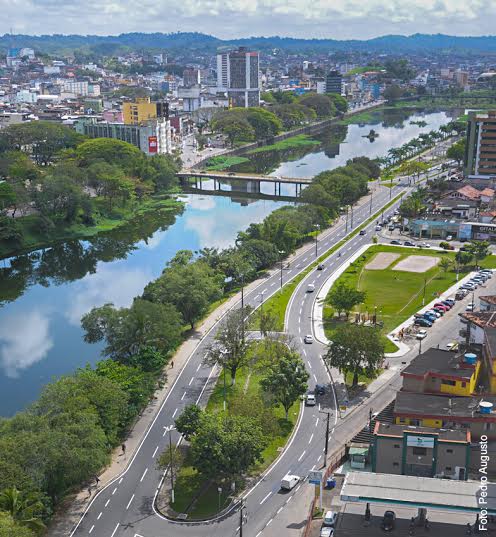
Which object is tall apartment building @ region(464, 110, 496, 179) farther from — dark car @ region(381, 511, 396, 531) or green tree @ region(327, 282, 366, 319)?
dark car @ region(381, 511, 396, 531)

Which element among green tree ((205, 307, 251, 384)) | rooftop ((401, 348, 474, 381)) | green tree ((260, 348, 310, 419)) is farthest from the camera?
green tree ((205, 307, 251, 384))

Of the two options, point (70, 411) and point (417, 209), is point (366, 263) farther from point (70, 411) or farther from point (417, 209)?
point (70, 411)

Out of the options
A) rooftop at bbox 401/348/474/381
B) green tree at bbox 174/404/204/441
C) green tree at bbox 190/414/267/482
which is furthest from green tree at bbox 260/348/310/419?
green tree at bbox 190/414/267/482

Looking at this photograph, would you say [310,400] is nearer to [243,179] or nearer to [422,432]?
[422,432]

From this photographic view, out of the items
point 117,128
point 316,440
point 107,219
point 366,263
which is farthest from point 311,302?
point 117,128

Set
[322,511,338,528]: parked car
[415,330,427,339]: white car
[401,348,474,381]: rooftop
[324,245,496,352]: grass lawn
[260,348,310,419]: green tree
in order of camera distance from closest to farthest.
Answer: [322,511,338,528]: parked car, [401,348,474,381]: rooftop, [260,348,310,419]: green tree, [415,330,427,339]: white car, [324,245,496,352]: grass lawn

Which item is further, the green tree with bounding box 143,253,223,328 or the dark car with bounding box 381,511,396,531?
the green tree with bounding box 143,253,223,328

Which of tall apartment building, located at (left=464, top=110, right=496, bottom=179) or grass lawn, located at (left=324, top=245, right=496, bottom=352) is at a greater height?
tall apartment building, located at (left=464, top=110, right=496, bottom=179)

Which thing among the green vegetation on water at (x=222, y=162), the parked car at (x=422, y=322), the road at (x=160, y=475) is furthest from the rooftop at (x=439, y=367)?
the green vegetation on water at (x=222, y=162)
